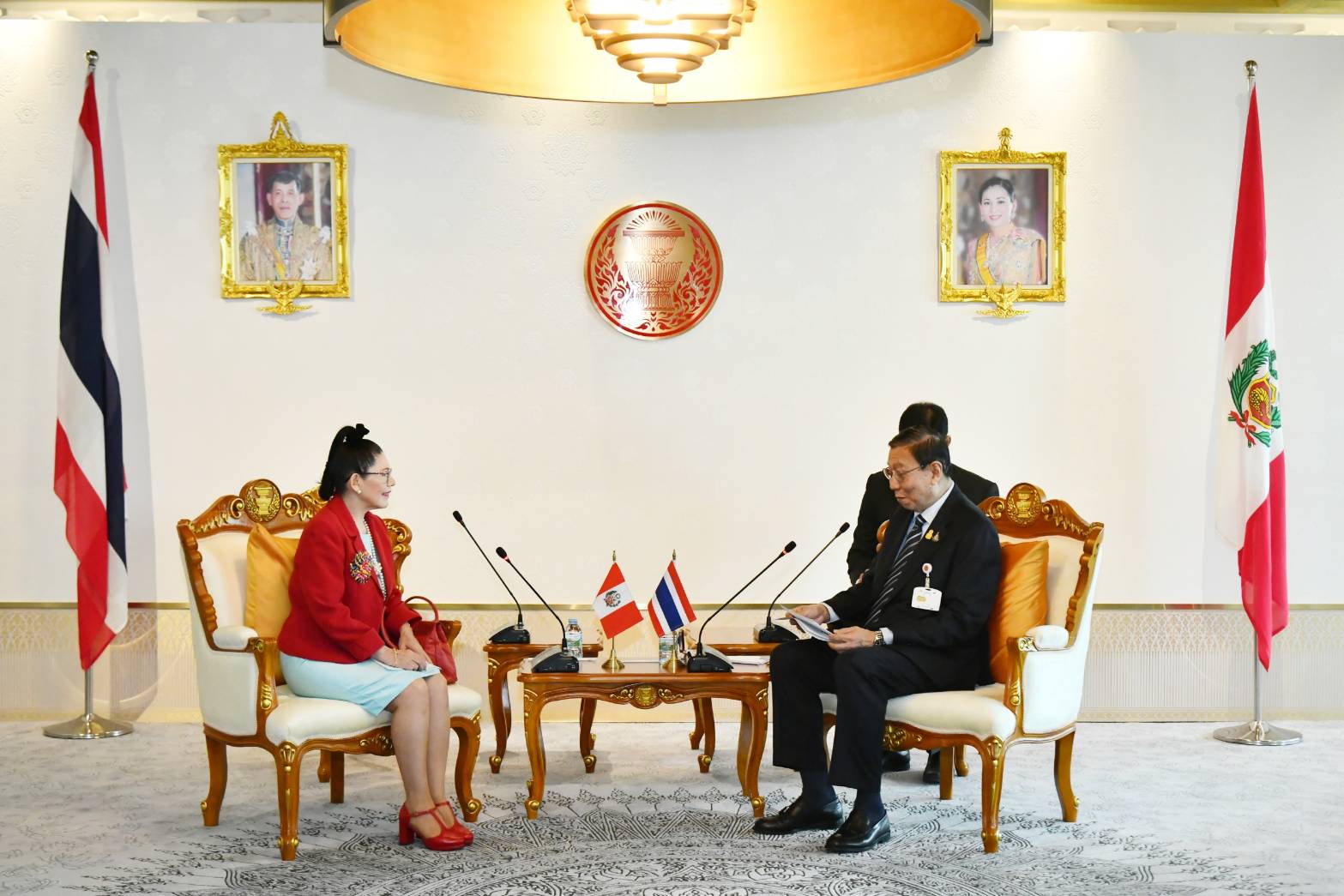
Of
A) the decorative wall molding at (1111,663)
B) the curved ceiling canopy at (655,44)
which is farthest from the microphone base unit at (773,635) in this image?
the curved ceiling canopy at (655,44)

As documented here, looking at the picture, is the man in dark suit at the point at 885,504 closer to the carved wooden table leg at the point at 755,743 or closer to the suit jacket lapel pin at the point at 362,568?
the carved wooden table leg at the point at 755,743

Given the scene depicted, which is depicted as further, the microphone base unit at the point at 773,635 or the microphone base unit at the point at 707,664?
the microphone base unit at the point at 773,635

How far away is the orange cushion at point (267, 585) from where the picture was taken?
16.1 ft

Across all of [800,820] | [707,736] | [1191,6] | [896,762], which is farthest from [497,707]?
[1191,6]

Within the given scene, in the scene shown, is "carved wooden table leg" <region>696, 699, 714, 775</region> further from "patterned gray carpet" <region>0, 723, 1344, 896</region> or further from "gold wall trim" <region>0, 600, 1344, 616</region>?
"gold wall trim" <region>0, 600, 1344, 616</region>

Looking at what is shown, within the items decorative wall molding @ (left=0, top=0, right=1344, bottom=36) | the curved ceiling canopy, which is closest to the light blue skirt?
the curved ceiling canopy

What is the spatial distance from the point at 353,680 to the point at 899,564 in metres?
1.93

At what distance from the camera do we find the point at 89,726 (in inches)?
248

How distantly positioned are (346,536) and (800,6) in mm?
3176

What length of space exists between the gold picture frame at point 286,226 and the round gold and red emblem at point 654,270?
48.5 inches

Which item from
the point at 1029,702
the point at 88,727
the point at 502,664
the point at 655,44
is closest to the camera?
the point at 655,44

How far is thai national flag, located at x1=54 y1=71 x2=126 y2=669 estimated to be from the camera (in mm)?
6230

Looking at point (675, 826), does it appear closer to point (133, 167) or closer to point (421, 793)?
point (421, 793)

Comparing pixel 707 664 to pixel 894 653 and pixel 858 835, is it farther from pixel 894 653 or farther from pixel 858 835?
pixel 858 835
